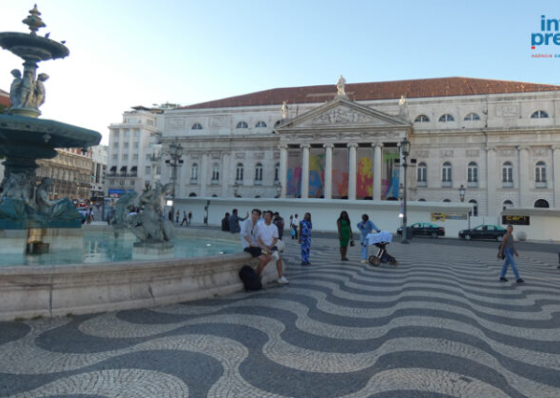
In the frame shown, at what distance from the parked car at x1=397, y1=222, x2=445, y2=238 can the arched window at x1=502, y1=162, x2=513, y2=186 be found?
515 inches

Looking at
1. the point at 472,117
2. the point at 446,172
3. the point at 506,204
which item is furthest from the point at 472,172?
the point at 472,117

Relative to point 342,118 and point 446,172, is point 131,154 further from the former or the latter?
point 446,172

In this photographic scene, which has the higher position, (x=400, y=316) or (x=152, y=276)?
(x=152, y=276)

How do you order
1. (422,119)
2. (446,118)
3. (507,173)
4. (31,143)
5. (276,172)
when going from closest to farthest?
1. (31,143)
2. (507,173)
3. (446,118)
4. (422,119)
5. (276,172)

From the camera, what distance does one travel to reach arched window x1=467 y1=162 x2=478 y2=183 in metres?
39.6

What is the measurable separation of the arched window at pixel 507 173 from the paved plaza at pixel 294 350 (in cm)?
3759

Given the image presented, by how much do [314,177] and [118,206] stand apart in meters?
32.5

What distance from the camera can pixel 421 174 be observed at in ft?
135

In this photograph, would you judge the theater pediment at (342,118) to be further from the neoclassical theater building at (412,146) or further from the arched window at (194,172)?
the arched window at (194,172)

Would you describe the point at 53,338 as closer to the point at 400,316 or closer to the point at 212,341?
the point at 212,341

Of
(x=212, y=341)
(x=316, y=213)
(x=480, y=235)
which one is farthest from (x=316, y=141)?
(x=212, y=341)

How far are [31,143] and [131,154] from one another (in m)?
77.1

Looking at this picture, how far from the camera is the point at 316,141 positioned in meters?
41.3

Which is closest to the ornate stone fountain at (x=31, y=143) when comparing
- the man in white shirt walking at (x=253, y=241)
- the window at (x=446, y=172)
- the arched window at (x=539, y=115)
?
the man in white shirt walking at (x=253, y=241)
